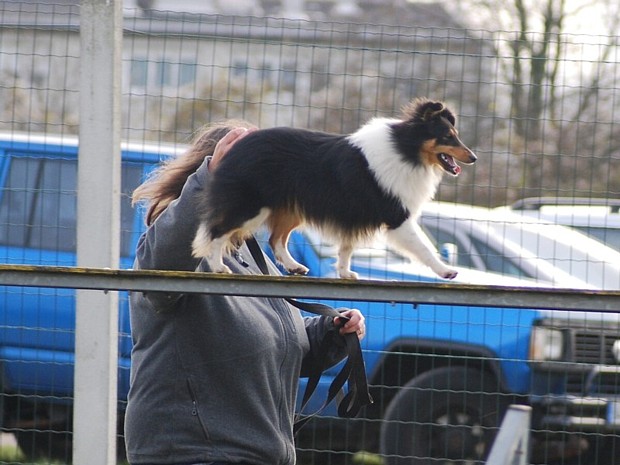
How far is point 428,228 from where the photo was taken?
5457mm

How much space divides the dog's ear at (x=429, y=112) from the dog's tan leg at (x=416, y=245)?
1.19 feet

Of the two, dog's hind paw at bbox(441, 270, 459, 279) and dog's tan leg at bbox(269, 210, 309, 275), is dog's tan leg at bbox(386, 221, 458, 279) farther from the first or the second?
dog's tan leg at bbox(269, 210, 309, 275)

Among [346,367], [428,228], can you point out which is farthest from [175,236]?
[428,228]

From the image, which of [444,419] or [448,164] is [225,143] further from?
[444,419]

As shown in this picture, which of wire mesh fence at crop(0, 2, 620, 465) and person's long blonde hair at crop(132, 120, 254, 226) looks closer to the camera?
person's long blonde hair at crop(132, 120, 254, 226)

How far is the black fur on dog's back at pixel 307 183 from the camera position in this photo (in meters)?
3.30

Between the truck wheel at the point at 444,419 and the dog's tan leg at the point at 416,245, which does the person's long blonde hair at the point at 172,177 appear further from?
the truck wheel at the point at 444,419

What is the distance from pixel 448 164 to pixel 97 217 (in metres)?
1.34

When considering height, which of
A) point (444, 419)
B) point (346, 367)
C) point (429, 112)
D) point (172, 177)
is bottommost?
point (444, 419)

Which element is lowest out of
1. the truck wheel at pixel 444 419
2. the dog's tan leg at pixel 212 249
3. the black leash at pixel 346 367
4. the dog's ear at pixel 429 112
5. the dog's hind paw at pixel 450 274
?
the truck wheel at pixel 444 419

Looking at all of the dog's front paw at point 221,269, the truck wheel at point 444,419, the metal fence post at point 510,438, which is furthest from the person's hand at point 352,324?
the truck wheel at point 444,419

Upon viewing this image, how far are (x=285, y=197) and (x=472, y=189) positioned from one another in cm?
182

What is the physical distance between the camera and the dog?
330 cm

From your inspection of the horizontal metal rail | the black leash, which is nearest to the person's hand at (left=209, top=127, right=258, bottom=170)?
the black leash
